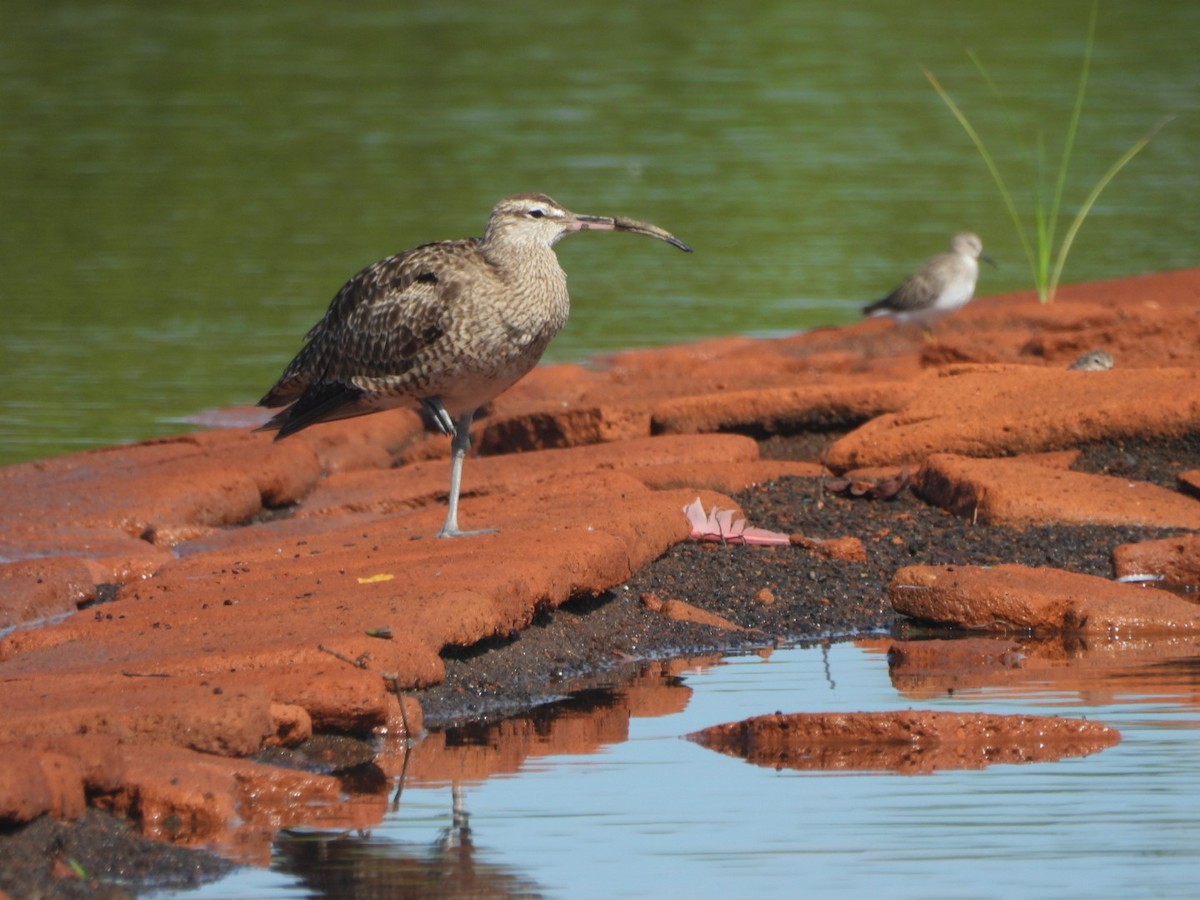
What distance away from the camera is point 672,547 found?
777 centimetres

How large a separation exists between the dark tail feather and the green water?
465cm

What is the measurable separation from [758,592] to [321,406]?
1877 millimetres

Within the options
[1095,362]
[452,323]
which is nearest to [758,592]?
[452,323]

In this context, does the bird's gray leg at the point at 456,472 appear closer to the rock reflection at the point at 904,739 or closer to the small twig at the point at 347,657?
the small twig at the point at 347,657

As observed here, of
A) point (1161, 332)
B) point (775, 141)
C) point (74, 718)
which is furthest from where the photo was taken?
point (775, 141)

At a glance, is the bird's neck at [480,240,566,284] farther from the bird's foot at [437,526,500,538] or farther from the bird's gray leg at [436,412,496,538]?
the bird's foot at [437,526,500,538]

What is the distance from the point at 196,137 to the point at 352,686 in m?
21.6

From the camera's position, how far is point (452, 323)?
7.68m

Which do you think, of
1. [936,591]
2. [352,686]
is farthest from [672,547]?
[352,686]

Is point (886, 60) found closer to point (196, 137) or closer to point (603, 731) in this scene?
point (196, 137)

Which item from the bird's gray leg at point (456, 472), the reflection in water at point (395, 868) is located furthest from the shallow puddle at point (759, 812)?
the bird's gray leg at point (456, 472)

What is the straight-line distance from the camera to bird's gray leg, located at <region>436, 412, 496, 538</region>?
746cm

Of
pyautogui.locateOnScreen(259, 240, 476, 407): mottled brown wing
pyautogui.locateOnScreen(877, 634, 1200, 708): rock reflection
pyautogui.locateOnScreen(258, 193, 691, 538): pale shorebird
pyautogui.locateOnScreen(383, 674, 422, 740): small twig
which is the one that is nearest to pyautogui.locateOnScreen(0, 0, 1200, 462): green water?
pyautogui.locateOnScreen(259, 240, 476, 407): mottled brown wing

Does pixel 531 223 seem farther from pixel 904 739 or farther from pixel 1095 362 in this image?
pixel 1095 362
